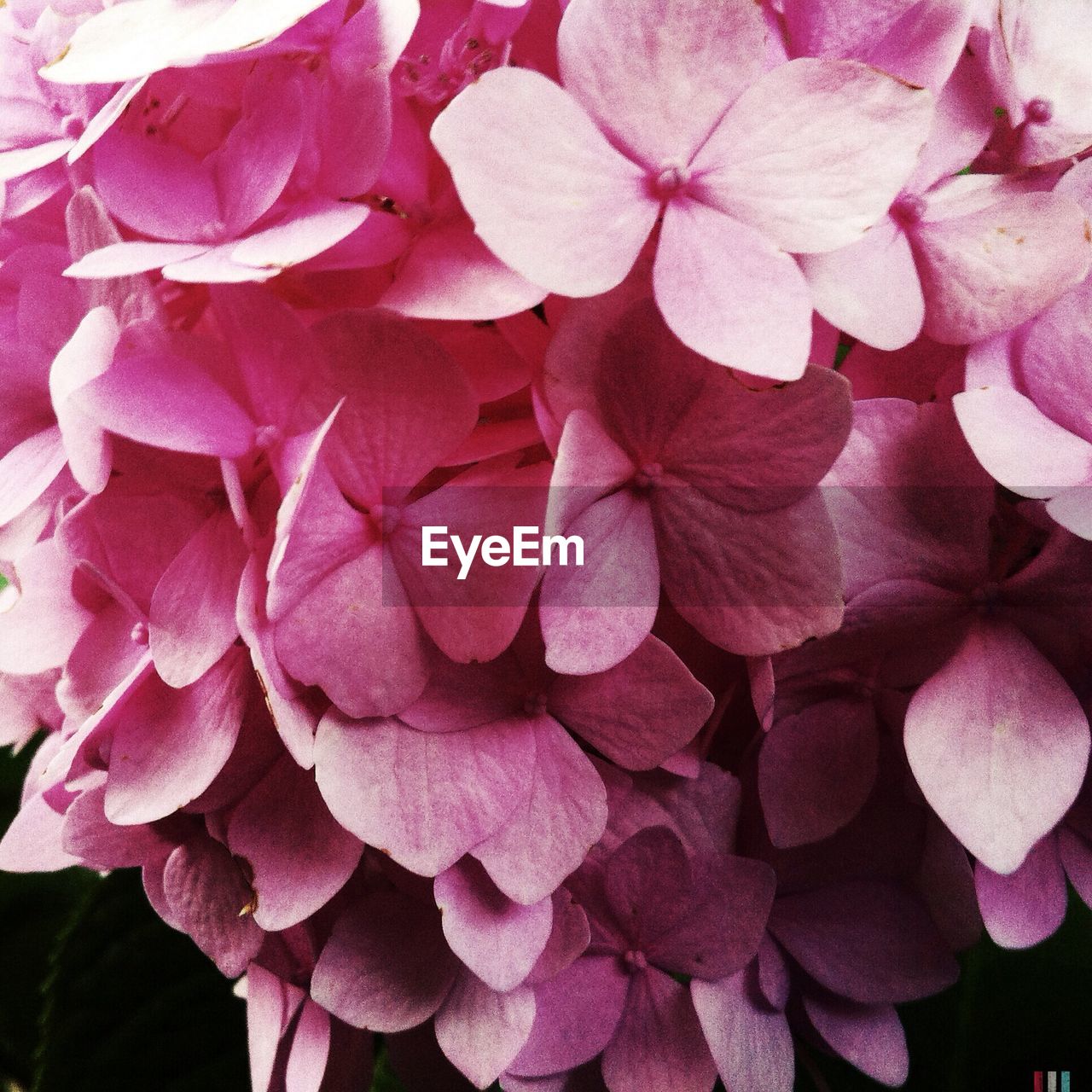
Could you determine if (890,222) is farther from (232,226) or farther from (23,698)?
(23,698)

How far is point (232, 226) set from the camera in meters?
0.27

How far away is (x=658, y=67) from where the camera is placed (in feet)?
Answer: 0.83

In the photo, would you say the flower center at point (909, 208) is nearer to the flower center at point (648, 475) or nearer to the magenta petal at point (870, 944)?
the flower center at point (648, 475)

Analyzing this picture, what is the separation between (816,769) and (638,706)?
61mm

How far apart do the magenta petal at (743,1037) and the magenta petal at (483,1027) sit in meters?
0.05

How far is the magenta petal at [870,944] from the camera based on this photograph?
0.34 m

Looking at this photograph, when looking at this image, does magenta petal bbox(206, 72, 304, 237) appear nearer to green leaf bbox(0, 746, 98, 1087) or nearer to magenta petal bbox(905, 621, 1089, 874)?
magenta petal bbox(905, 621, 1089, 874)

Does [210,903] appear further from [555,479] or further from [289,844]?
[555,479]

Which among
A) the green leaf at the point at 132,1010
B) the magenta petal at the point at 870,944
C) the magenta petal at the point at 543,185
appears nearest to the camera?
the magenta petal at the point at 543,185

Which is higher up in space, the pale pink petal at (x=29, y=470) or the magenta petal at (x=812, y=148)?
the magenta petal at (x=812, y=148)

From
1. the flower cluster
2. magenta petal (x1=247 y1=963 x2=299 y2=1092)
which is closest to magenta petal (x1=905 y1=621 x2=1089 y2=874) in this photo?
the flower cluster

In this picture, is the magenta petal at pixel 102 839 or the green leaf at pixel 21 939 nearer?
the magenta petal at pixel 102 839

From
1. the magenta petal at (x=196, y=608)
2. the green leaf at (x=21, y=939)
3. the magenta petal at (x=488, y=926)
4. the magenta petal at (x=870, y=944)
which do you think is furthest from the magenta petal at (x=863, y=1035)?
the green leaf at (x=21, y=939)

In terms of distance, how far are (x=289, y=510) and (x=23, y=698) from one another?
23cm
